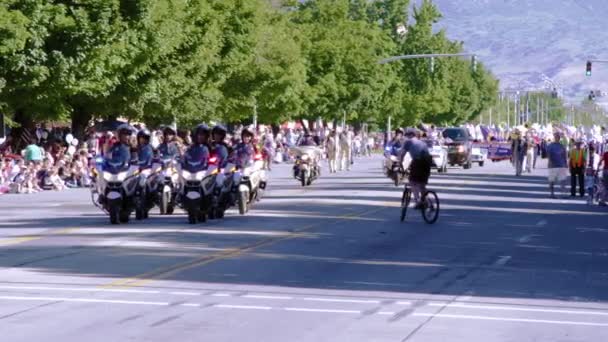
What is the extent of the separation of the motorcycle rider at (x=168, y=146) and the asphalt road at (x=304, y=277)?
2.12m

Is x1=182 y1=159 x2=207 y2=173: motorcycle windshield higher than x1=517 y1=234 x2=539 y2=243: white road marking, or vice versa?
x1=182 y1=159 x2=207 y2=173: motorcycle windshield

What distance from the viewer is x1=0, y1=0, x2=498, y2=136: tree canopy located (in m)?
49.2

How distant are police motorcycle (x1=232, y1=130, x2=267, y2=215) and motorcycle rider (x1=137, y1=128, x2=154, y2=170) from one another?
2092mm

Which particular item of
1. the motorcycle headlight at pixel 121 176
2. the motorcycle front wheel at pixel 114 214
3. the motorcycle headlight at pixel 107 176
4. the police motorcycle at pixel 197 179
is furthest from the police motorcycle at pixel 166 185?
the motorcycle front wheel at pixel 114 214

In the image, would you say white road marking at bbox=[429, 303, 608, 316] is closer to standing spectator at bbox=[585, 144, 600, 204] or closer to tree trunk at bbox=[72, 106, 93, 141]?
standing spectator at bbox=[585, 144, 600, 204]

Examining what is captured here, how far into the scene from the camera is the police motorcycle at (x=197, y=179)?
30750 mm

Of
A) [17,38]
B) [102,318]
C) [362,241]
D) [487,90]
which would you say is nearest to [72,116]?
[17,38]

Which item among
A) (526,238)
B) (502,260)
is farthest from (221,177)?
(502,260)

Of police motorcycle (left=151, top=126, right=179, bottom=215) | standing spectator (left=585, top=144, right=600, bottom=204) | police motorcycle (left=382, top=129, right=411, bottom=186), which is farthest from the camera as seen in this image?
police motorcycle (left=382, top=129, right=411, bottom=186)

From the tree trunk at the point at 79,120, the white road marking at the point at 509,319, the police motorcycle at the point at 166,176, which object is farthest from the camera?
the tree trunk at the point at 79,120

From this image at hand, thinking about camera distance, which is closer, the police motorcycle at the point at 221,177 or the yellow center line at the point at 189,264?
the yellow center line at the point at 189,264

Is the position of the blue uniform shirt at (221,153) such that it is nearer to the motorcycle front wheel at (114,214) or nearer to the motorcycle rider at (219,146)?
the motorcycle rider at (219,146)

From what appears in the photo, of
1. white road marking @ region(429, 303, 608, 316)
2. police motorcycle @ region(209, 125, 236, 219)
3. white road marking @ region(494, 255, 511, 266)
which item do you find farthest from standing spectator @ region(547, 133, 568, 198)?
white road marking @ region(429, 303, 608, 316)

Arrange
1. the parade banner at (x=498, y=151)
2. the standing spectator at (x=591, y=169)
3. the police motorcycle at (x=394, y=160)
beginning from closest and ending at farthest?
the standing spectator at (x=591, y=169), the police motorcycle at (x=394, y=160), the parade banner at (x=498, y=151)
